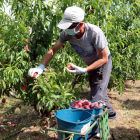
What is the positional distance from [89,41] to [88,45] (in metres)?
0.06

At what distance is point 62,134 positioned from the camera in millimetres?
1510

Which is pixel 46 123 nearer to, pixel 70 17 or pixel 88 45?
pixel 88 45

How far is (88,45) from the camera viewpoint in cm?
214

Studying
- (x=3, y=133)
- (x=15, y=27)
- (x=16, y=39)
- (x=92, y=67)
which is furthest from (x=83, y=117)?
(x=3, y=133)

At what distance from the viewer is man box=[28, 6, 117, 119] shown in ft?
6.22

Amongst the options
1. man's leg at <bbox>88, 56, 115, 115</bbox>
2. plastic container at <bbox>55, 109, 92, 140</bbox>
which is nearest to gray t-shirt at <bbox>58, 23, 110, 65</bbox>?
man's leg at <bbox>88, 56, 115, 115</bbox>

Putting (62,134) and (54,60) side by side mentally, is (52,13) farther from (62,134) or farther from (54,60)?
(62,134)

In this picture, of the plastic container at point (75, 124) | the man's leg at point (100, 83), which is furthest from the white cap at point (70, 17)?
the plastic container at point (75, 124)

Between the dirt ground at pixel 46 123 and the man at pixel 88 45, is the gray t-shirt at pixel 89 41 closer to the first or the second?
the man at pixel 88 45

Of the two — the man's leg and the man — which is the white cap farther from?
the man's leg

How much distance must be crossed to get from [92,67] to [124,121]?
2.18 metres

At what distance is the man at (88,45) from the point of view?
6.22 feet

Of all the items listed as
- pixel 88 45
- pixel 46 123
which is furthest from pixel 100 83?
pixel 46 123

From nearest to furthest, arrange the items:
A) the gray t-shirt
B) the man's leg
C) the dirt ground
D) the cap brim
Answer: the cap brim, the gray t-shirt, the man's leg, the dirt ground
